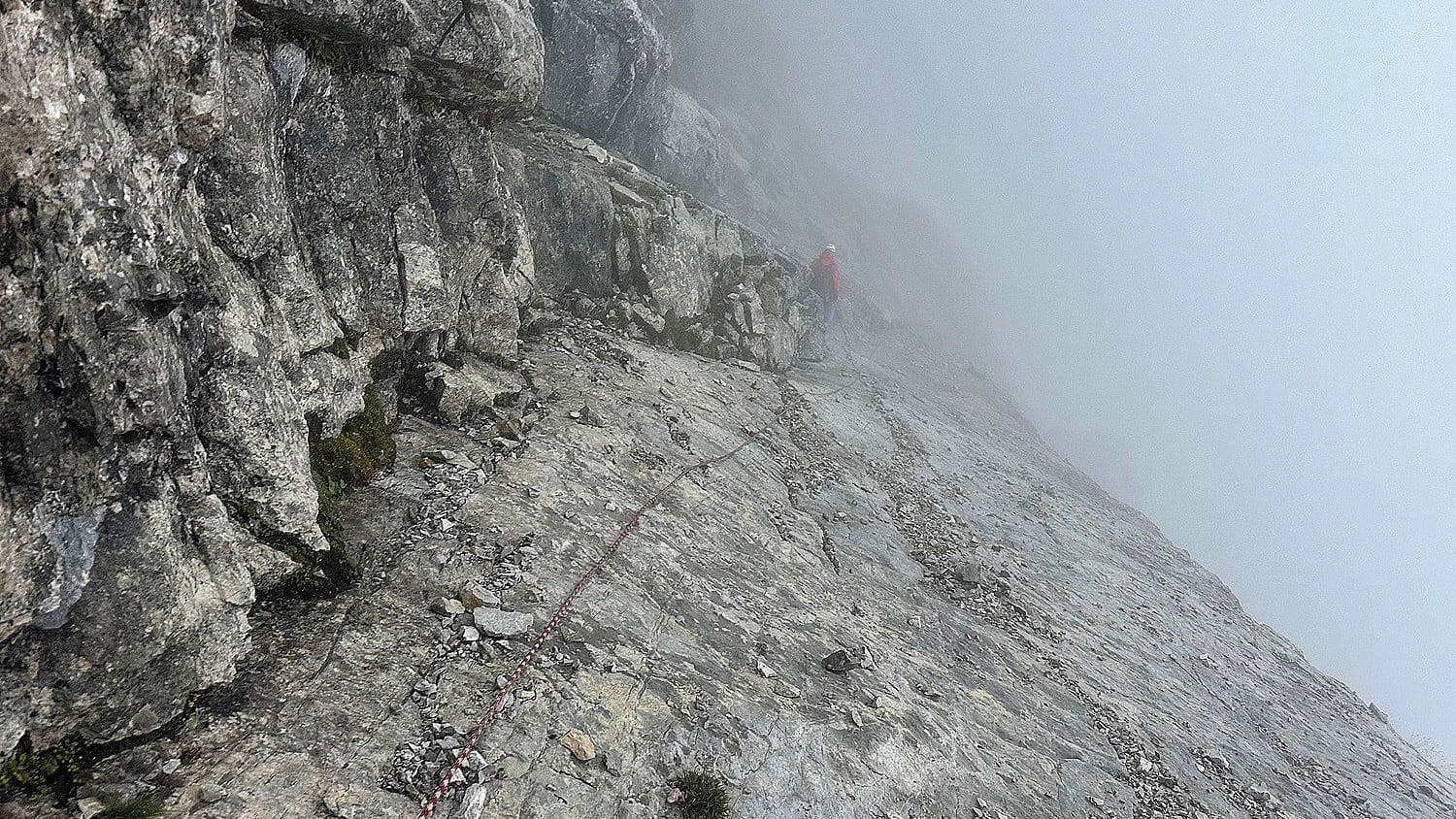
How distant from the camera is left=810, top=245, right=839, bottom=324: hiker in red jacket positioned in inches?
1757

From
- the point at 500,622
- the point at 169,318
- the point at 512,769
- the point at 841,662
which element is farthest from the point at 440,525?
the point at 841,662

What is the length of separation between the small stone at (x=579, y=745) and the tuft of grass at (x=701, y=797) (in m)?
1.42

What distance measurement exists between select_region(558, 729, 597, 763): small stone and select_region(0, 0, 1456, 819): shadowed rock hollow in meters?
0.09

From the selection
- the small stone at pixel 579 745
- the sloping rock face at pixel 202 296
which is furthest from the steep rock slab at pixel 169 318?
the small stone at pixel 579 745

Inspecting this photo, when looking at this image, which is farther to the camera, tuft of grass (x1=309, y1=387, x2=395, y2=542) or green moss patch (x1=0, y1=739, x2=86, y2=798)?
tuft of grass (x1=309, y1=387, x2=395, y2=542)

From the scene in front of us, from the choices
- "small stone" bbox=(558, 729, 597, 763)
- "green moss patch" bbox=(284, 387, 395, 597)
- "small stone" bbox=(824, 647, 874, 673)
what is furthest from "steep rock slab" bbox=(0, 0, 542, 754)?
"small stone" bbox=(824, 647, 874, 673)

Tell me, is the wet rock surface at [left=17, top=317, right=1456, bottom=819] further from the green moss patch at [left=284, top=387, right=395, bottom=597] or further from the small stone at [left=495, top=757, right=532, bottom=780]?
the green moss patch at [left=284, top=387, right=395, bottom=597]

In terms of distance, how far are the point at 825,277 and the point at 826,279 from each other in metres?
0.27

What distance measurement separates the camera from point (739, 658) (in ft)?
42.7

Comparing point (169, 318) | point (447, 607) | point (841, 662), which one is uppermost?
point (169, 318)

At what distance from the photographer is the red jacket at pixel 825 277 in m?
44.7

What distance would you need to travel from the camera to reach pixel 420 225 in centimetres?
1498

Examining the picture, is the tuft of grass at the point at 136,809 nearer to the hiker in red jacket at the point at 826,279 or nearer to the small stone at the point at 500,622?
the small stone at the point at 500,622

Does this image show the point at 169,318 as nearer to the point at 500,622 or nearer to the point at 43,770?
the point at 43,770
